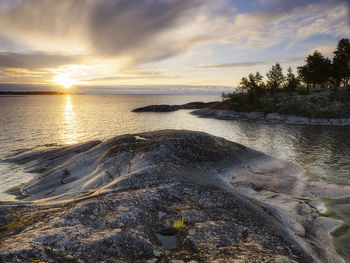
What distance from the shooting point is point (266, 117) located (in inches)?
2899

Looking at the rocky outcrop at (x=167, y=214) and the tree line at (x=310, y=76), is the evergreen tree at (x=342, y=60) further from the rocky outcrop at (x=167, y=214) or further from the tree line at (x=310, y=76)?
the rocky outcrop at (x=167, y=214)

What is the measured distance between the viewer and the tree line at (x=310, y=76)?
255ft

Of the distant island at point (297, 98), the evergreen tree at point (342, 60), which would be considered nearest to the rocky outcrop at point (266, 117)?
the distant island at point (297, 98)

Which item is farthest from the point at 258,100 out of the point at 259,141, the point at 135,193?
the point at 135,193

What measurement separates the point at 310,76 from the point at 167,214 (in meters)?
98.4

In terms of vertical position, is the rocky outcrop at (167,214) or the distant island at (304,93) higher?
the distant island at (304,93)

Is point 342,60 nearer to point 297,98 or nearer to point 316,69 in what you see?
point 316,69

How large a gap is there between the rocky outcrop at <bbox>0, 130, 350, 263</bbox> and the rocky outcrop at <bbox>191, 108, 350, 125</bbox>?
163 feet

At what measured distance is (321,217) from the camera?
13789 millimetres

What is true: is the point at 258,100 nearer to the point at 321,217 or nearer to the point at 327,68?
the point at 327,68

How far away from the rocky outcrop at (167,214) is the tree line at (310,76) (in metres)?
79.9

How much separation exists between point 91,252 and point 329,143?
43448 mm

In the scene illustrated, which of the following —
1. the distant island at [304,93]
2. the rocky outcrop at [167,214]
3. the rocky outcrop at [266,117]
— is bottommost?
the rocky outcrop at [167,214]

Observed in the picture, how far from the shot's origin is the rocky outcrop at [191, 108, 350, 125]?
60.7 metres
